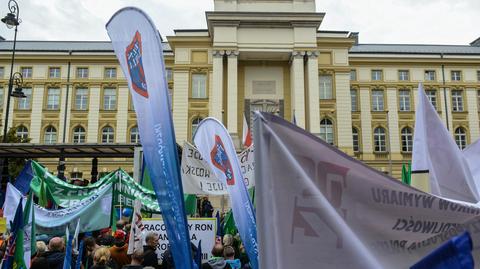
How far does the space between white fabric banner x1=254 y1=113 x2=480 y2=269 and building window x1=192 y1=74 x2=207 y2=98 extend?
119 ft

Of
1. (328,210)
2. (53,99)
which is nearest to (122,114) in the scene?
(53,99)

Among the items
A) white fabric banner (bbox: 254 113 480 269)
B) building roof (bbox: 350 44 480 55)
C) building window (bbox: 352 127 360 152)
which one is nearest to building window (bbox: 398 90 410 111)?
building window (bbox: 352 127 360 152)

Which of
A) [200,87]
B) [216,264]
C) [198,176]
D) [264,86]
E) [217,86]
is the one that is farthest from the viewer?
[264,86]

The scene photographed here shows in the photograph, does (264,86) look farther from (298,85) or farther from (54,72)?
(54,72)

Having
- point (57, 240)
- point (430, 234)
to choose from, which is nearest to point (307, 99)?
point (57, 240)

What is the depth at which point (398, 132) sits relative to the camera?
42094mm

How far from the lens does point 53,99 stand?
141ft

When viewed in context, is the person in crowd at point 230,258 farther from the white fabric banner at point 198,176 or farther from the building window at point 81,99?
the building window at point 81,99

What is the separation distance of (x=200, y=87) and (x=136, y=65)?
3524 centimetres

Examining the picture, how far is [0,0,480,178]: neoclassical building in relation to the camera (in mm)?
36594

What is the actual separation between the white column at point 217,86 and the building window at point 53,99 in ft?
51.7

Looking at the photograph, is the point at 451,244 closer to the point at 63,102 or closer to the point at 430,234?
the point at 430,234

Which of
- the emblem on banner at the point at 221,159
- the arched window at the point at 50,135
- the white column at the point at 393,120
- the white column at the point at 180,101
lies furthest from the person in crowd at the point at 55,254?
the arched window at the point at 50,135

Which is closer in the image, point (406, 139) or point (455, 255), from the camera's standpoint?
point (455, 255)
